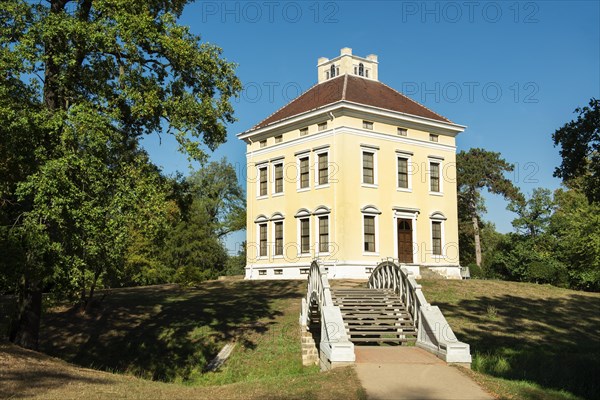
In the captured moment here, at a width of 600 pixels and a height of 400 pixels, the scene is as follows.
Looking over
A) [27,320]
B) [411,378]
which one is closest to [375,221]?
[27,320]

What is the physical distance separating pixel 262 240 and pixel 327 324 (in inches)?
1050

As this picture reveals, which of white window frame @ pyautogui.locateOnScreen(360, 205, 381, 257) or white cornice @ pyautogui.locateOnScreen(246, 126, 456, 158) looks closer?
white window frame @ pyautogui.locateOnScreen(360, 205, 381, 257)

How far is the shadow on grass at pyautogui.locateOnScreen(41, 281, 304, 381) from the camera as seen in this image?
24.3 metres

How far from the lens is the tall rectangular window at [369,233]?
1505 inches

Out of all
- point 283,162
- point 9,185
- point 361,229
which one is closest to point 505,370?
point 9,185

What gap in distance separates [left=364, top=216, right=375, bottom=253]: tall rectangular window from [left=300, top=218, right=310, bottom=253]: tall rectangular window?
3.86 metres

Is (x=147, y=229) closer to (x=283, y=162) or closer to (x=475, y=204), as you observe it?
(x=283, y=162)

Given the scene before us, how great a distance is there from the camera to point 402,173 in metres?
40.5

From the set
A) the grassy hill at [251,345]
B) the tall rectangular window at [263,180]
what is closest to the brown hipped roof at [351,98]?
the tall rectangular window at [263,180]

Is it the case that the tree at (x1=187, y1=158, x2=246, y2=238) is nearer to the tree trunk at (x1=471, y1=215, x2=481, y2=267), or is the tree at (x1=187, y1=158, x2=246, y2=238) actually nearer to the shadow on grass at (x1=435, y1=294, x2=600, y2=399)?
the tree trunk at (x1=471, y1=215, x2=481, y2=267)

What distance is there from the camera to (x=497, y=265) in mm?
54406

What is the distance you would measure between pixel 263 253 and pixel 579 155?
2585 cm

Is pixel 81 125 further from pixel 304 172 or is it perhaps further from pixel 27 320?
pixel 304 172

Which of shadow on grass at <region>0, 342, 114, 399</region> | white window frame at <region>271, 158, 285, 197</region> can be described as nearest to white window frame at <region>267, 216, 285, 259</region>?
white window frame at <region>271, 158, 285, 197</region>
